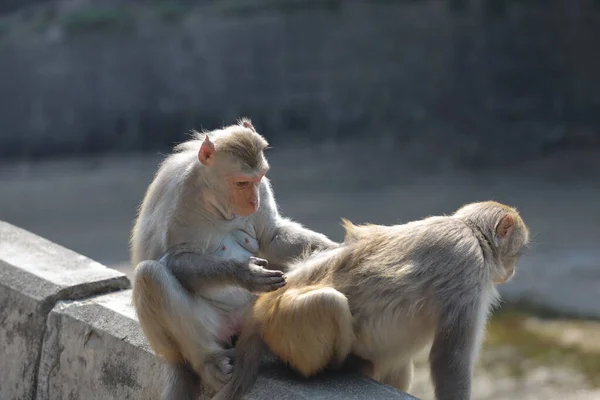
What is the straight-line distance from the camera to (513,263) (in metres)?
4.39

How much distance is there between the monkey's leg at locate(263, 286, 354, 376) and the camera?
395 cm

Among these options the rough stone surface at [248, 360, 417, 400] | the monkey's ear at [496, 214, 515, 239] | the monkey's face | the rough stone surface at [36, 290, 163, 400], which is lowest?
the rough stone surface at [36, 290, 163, 400]

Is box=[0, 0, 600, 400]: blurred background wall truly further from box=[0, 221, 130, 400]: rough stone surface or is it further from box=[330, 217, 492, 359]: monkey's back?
box=[330, 217, 492, 359]: monkey's back

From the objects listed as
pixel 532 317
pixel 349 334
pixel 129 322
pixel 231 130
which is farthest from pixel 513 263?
pixel 532 317

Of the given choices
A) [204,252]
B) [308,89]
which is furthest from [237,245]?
[308,89]

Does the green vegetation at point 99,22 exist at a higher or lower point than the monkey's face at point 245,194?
higher

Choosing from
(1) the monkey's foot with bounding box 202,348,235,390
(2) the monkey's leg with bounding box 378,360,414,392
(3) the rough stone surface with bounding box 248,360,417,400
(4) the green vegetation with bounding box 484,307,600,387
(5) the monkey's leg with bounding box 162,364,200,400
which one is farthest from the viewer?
(4) the green vegetation with bounding box 484,307,600,387

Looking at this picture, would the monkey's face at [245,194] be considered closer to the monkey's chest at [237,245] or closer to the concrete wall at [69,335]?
the monkey's chest at [237,245]

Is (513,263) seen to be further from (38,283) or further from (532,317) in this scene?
(532,317)

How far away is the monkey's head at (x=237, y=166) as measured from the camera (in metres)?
4.27

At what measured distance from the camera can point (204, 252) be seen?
4391mm

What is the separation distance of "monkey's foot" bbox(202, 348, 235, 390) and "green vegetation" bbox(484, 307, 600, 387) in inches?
171

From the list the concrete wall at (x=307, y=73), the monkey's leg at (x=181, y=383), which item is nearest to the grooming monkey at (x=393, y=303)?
the monkey's leg at (x=181, y=383)

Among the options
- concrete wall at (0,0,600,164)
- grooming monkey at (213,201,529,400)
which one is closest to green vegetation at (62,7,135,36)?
concrete wall at (0,0,600,164)
